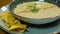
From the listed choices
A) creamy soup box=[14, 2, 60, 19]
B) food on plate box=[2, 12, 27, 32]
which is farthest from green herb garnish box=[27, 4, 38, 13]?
food on plate box=[2, 12, 27, 32]

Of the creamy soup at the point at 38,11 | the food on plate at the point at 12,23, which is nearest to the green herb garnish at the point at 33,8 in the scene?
the creamy soup at the point at 38,11

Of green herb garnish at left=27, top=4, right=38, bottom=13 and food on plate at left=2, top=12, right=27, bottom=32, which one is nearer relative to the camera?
food on plate at left=2, top=12, right=27, bottom=32

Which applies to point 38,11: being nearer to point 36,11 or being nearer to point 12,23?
point 36,11

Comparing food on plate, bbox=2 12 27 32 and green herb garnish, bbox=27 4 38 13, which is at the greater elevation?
green herb garnish, bbox=27 4 38 13

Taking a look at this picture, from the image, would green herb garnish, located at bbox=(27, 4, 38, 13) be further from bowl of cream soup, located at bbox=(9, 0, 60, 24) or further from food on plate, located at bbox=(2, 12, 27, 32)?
food on plate, located at bbox=(2, 12, 27, 32)

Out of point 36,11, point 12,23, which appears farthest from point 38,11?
point 12,23
